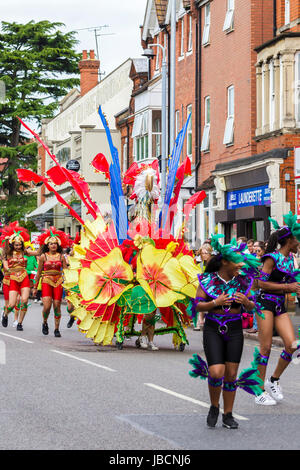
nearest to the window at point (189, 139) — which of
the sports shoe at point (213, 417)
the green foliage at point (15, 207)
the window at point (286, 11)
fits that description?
the window at point (286, 11)

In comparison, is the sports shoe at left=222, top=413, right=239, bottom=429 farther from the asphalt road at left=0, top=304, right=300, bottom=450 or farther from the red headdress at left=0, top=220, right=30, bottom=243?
the red headdress at left=0, top=220, right=30, bottom=243

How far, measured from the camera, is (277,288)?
10.8m

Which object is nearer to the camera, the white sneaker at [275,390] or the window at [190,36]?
the white sneaker at [275,390]

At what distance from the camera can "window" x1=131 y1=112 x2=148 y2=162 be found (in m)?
44.8

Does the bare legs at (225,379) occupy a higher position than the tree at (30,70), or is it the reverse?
the tree at (30,70)

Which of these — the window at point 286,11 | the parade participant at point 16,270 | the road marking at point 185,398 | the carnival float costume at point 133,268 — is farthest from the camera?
the window at point 286,11

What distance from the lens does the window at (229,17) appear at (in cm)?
3300

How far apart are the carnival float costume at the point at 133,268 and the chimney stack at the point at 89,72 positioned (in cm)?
4463

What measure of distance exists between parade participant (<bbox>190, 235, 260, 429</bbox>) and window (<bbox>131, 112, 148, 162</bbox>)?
116ft

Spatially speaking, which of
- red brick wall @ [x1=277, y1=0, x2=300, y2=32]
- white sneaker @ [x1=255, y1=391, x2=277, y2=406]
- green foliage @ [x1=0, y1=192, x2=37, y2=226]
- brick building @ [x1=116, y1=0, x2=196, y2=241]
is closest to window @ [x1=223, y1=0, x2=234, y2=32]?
red brick wall @ [x1=277, y1=0, x2=300, y2=32]

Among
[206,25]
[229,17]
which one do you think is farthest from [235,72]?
[206,25]

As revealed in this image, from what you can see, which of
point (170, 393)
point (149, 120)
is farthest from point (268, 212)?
point (170, 393)

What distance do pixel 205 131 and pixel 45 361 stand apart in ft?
73.1

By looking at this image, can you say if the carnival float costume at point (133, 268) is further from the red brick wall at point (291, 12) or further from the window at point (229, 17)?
the window at point (229, 17)
